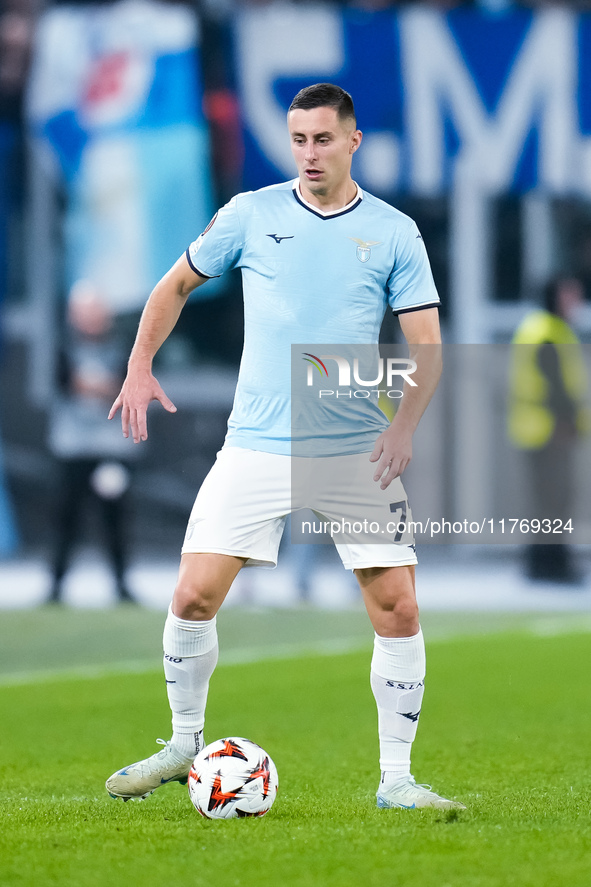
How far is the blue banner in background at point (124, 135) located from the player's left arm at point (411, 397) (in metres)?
6.83

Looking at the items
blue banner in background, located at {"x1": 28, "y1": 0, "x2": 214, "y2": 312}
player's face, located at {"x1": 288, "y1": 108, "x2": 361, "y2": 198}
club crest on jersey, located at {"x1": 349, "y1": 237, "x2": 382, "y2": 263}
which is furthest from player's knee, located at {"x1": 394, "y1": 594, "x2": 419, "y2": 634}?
blue banner in background, located at {"x1": 28, "y1": 0, "x2": 214, "y2": 312}

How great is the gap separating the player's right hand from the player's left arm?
2.18 ft

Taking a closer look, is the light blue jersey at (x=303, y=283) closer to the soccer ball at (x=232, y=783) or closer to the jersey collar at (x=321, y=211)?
the jersey collar at (x=321, y=211)

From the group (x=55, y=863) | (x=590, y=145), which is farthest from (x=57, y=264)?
(x=55, y=863)

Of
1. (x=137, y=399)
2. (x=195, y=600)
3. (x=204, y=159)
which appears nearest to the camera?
(x=195, y=600)

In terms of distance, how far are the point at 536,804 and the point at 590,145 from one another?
26.1 ft

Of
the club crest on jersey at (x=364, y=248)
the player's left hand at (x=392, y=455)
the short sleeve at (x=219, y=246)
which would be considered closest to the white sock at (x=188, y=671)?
the player's left hand at (x=392, y=455)

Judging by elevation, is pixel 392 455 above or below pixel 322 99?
below

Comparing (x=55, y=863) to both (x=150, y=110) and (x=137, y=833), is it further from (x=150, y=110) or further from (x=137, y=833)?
(x=150, y=110)

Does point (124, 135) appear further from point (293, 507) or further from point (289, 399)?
Result: point (293, 507)

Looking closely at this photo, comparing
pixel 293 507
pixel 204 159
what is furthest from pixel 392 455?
pixel 204 159

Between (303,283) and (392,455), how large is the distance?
58 centimetres

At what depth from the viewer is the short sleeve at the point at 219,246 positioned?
402 centimetres

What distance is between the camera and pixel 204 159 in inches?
418
